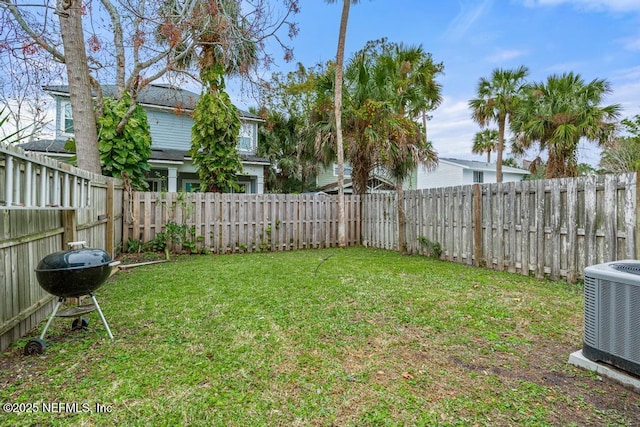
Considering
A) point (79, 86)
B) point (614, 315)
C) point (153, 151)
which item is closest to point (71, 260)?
point (614, 315)

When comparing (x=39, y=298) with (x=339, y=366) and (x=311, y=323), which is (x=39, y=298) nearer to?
(x=311, y=323)

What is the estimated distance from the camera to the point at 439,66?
63.9 feet

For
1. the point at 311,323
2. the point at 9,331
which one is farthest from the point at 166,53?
the point at 311,323

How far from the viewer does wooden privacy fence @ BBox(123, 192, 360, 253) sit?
792 cm

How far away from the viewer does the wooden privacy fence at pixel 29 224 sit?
2451mm

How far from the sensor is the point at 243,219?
880cm

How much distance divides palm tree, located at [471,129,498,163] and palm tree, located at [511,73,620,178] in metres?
16.2

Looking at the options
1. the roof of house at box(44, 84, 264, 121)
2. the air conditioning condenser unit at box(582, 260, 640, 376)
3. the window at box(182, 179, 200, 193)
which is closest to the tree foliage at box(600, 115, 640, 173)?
the air conditioning condenser unit at box(582, 260, 640, 376)

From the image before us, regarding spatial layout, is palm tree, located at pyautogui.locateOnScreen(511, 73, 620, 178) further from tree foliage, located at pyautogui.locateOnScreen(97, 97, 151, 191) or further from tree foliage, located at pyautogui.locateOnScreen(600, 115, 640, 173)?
tree foliage, located at pyautogui.locateOnScreen(97, 97, 151, 191)

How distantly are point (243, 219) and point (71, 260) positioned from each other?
6106 mm

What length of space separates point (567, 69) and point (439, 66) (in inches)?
339

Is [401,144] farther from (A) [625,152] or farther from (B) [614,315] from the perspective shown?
(A) [625,152]

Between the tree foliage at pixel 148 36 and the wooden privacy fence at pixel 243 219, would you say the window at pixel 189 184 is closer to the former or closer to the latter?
the tree foliage at pixel 148 36

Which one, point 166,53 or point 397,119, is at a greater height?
point 166,53
